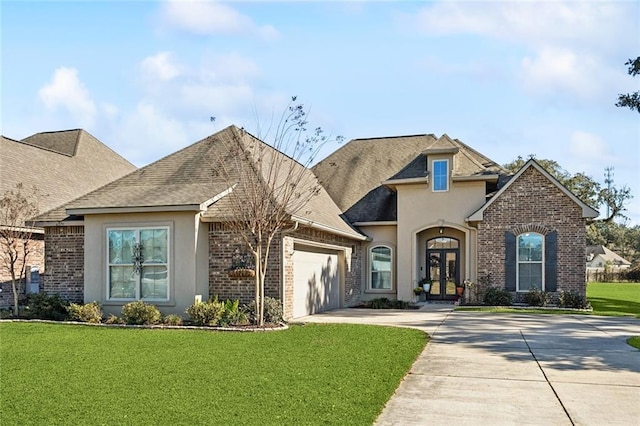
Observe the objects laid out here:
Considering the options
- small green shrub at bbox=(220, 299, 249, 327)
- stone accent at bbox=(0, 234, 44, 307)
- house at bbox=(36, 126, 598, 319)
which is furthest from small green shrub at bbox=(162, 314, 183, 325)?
stone accent at bbox=(0, 234, 44, 307)

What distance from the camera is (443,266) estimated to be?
2298cm

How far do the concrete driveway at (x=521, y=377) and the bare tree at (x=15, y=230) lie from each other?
11907 millimetres

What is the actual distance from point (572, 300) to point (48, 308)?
55.5 feet

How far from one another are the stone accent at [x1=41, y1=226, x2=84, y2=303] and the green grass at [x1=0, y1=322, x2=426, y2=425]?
3.61 meters

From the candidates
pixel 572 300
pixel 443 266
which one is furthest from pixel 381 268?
pixel 572 300

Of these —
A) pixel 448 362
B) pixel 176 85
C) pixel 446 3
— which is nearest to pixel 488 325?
pixel 448 362

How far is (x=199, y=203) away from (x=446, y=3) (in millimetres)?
7735

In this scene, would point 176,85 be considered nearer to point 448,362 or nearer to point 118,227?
point 118,227

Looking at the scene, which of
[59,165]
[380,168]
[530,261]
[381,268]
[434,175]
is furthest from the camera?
[380,168]

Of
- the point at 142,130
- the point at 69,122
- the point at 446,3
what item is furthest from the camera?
the point at 69,122

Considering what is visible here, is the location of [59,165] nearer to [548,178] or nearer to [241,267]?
[241,267]

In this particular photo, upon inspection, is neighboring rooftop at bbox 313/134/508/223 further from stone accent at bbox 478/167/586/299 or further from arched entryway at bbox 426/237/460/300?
arched entryway at bbox 426/237/460/300

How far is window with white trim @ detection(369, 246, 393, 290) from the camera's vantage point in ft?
75.3

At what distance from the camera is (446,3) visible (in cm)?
1175
